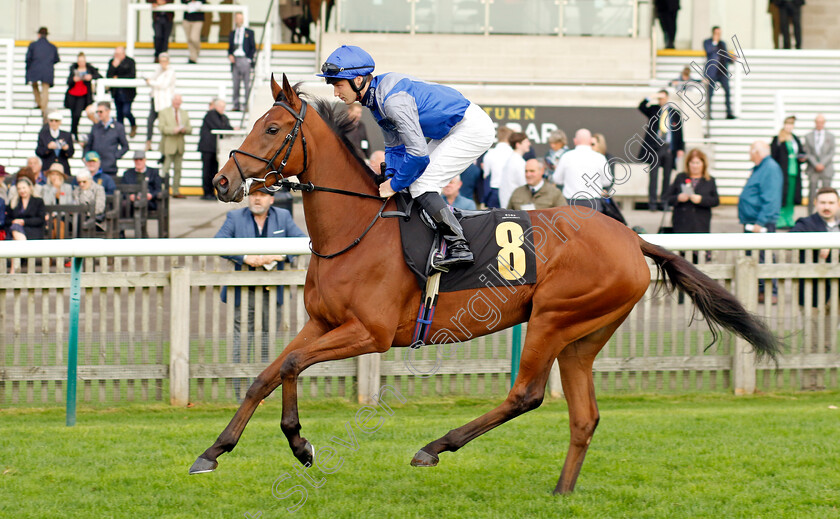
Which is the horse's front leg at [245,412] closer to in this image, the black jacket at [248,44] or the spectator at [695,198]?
the spectator at [695,198]

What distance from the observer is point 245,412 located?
460cm

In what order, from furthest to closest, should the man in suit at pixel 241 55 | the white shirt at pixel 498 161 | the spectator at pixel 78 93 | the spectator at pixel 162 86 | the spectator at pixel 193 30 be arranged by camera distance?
the spectator at pixel 193 30
the man in suit at pixel 241 55
the spectator at pixel 78 93
the spectator at pixel 162 86
the white shirt at pixel 498 161

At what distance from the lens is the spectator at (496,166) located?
10.9m

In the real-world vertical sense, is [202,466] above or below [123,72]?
below

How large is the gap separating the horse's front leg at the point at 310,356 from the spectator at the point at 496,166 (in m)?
6.16

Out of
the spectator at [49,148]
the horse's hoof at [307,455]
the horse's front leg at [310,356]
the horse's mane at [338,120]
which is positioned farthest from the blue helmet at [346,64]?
the spectator at [49,148]

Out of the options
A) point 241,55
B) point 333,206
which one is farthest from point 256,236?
point 241,55

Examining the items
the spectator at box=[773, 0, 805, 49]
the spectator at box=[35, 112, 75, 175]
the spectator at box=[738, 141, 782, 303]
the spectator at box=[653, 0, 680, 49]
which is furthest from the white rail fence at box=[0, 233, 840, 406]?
the spectator at box=[773, 0, 805, 49]

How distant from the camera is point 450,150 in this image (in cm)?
507

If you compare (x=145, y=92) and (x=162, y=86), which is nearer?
(x=162, y=86)

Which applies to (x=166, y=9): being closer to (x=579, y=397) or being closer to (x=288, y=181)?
(x=288, y=181)

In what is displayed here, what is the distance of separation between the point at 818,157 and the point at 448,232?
36.8ft

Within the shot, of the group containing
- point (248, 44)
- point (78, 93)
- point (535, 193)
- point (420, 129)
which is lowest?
point (535, 193)

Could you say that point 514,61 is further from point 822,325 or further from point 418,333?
point 418,333
